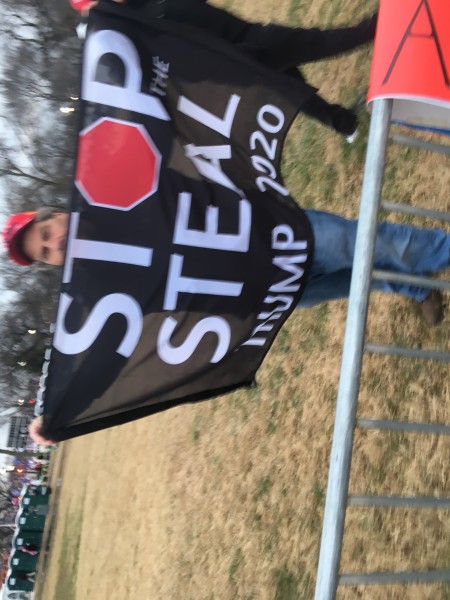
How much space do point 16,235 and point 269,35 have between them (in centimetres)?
147

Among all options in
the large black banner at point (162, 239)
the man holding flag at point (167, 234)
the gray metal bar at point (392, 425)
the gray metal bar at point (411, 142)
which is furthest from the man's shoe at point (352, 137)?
the gray metal bar at point (392, 425)

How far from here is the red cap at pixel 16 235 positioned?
254 centimetres

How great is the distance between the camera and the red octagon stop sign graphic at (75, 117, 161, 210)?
1.89 meters

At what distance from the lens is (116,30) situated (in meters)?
2.03

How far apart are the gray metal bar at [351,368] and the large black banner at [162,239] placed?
1.24 feet

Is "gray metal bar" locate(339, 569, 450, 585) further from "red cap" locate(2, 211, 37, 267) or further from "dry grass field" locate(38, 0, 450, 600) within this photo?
"red cap" locate(2, 211, 37, 267)

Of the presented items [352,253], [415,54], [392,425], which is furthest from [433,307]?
[415,54]

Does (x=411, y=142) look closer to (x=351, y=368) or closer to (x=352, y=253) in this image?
(x=352, y=253)

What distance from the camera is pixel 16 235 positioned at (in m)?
2.54

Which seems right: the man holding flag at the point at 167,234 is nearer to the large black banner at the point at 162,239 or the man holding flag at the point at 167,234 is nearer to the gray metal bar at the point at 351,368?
the large black banner at the point at 162,239

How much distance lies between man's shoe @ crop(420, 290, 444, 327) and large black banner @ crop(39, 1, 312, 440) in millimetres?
1351

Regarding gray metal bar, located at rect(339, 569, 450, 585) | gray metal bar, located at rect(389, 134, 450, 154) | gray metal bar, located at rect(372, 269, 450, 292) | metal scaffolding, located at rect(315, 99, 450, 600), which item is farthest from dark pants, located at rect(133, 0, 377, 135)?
gray metal bar, located at rect(339, 569, 450, 585)

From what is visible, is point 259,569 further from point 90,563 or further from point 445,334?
point 90,563

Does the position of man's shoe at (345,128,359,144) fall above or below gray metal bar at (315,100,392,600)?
above
